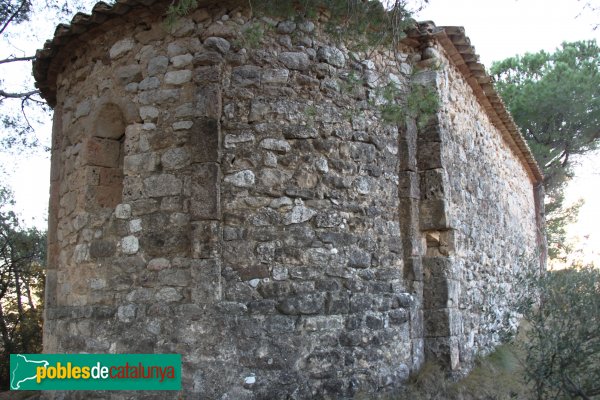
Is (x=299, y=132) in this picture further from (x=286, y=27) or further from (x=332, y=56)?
(x=286, y=27)

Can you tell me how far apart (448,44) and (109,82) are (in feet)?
12.5

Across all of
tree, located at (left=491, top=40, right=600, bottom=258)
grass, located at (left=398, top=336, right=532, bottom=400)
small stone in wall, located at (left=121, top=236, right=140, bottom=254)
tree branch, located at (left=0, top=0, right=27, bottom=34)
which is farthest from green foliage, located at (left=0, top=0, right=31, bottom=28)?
tree, located at (left=491, top=40, right=600, bottom=258)

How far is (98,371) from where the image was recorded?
5.10m

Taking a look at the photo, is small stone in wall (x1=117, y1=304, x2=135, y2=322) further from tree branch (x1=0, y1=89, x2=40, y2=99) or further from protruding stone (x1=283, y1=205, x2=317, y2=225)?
tree branch (x1=0, y1=89, x2=40, y2=99)

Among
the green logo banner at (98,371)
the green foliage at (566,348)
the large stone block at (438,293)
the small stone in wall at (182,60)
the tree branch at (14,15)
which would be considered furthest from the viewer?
the tree branch at (14,15)

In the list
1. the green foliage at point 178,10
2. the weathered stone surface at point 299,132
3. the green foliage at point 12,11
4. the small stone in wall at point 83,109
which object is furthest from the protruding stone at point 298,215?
the green foliage at point 12,11

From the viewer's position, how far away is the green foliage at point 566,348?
4.05 metres

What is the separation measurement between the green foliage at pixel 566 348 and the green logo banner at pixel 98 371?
2898 mm

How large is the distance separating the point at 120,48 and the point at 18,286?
6.94 m

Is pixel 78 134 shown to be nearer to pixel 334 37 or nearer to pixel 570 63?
pixel 334 37

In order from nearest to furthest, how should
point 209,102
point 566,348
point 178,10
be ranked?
point 566,348 < point 178,10 < point 209,102

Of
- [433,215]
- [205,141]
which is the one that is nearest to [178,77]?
[205,141]

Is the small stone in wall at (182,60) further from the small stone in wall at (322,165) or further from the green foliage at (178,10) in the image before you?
the small stone in wall at (322,165)

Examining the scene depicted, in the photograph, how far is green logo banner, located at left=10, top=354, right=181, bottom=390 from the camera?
15.7ft
